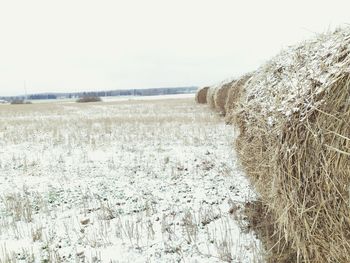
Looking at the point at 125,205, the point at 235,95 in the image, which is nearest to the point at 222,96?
the point at 235,95

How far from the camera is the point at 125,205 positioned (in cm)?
508

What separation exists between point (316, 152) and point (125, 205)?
3251mm

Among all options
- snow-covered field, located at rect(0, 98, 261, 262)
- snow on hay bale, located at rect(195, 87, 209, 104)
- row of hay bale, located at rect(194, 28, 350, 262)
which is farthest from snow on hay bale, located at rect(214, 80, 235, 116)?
row of hay bale, located at rect(194, 28, 350, 262)

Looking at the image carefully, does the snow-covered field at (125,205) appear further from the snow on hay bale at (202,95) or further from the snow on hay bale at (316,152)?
the snow on hay bale at (202,95)

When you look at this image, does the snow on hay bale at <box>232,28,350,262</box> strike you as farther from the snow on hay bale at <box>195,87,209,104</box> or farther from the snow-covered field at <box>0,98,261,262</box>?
the snow on hay bale at <box>195,87,209,104</box>

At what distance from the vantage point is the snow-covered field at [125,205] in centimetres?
382

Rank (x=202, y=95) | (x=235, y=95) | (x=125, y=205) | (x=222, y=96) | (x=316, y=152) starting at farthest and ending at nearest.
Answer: (x=202, y=95), (x=222, y=96), (x=235, y=95), (x=125, y=205), (x=316, y=152)

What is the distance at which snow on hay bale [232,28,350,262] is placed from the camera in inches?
92.4

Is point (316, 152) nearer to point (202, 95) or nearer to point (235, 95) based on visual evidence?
point (235, 95)

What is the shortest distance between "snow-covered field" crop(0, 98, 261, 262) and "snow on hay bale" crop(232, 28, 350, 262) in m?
1.00

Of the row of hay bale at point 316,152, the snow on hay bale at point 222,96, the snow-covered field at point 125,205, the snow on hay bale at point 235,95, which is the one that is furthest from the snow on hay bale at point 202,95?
the row of hay bale at point 316,152

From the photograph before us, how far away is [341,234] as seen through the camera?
96.7 inches

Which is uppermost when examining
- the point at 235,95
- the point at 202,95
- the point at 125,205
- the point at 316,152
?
the point at 235,95

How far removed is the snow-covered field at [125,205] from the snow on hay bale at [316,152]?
995 millimetres
